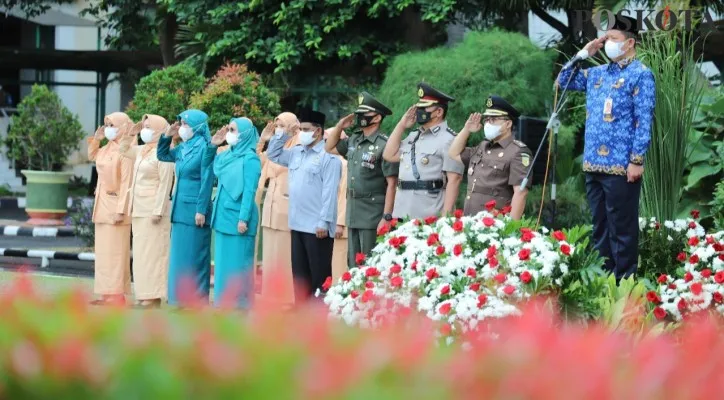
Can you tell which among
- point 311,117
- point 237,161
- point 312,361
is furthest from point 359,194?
point 312,361

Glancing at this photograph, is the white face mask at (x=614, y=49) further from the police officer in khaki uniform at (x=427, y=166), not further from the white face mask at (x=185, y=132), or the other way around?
the white face mask at (x=185, y=132)

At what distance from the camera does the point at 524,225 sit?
7035 mm

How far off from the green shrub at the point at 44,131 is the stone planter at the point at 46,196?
68.7 inches

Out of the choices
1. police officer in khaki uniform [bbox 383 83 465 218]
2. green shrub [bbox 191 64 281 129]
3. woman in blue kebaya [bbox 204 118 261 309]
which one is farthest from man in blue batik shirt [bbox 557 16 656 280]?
green shrub [bbox 191 64 281 129]

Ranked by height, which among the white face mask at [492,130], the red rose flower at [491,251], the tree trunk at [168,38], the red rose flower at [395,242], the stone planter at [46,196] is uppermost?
the tree trunk at [168,38]

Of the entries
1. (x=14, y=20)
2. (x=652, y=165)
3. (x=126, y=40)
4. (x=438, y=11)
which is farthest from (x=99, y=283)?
(x=14, y=20)

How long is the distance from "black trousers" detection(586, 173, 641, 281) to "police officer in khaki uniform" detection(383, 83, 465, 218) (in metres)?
1.37

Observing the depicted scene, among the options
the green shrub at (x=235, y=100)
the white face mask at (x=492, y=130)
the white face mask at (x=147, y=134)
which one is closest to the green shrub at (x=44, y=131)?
the green shrub at (x=235, y=100)

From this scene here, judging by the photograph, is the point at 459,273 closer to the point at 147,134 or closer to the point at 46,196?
the point at 147,134

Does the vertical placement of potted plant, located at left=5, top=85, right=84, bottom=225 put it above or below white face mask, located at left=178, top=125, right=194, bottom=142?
below

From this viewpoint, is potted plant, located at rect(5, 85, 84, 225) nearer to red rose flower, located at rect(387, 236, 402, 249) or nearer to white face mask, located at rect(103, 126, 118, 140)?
white face mask, located at rect(103, 126, 118, 140)

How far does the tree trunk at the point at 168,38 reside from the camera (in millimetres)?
20281

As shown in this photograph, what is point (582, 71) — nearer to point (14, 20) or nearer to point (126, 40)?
point (126, 40)

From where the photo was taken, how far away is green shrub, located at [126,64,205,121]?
14.7m
